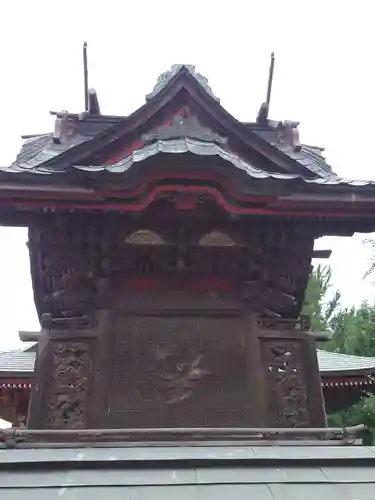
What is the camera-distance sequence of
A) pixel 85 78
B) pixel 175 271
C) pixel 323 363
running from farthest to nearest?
pixel 323 363, pixel 85 78, pixel 175 271

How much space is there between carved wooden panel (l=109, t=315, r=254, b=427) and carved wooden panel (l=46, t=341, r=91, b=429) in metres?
0.20

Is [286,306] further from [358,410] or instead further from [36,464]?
[358,410]

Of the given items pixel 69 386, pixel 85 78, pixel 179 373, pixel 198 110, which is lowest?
pixel 69 386

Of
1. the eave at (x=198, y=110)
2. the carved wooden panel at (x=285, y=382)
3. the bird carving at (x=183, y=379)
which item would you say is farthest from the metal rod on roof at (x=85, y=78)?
the carved wooden panel at (x=285, y=382)

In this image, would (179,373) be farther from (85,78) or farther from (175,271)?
(85,78)

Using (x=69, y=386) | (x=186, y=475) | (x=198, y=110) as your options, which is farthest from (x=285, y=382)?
(x=198, y=110)

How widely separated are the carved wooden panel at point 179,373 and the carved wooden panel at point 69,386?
0.20m

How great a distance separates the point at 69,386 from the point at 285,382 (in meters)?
1.61

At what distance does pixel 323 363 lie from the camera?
29.8 ft

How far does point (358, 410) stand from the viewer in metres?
15.6

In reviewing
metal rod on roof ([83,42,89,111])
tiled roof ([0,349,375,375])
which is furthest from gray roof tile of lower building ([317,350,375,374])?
metal rod on roof ([83,42,89,111])

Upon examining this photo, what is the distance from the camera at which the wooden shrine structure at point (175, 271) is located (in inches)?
139

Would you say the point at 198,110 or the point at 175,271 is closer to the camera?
the point at 175,271

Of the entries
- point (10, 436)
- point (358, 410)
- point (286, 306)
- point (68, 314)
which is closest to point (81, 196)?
point (68, 314)
